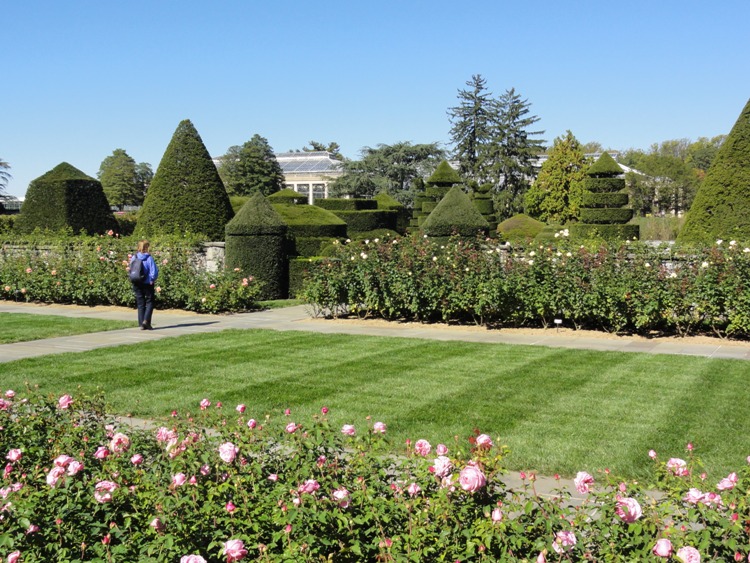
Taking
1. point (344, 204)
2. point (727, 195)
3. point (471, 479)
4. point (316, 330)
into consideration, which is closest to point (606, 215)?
point (344, 204)

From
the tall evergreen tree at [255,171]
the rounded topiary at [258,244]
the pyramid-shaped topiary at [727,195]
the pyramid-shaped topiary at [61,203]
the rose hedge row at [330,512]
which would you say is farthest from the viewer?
the tall evergreen tree at [255,171]

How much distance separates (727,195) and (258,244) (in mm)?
9470

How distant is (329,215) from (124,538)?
19.2 metres

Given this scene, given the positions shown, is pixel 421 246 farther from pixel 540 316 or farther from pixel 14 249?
pixel 14 249

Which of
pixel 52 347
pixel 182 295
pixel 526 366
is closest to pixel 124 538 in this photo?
pixel 526 366

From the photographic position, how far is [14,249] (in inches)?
670

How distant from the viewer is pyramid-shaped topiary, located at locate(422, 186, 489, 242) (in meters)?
15.6

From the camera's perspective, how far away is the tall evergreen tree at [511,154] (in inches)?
2170

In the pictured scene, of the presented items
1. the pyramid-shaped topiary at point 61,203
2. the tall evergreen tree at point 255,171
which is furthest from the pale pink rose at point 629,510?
the tall evergreen tree at point 255,171

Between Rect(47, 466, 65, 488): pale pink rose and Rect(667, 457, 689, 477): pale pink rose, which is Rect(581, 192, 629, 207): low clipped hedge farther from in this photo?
Rect(47, 466, 65, 488): pale pink rose

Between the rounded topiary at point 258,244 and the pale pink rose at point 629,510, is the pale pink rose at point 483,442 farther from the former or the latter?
the rounded topiary at point 258,244

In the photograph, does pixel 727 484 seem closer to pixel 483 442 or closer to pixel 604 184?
pixel 483 442

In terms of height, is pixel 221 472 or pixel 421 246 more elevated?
pixel 421 246

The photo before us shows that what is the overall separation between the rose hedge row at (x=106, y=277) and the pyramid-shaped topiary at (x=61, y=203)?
372cm
